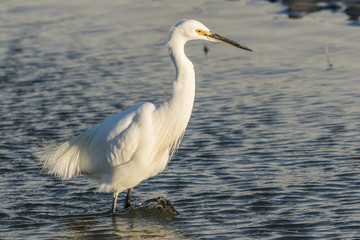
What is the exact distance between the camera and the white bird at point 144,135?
7.27m

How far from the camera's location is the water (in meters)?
7.61

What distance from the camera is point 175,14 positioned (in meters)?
17.7

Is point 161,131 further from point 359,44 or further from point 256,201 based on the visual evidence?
point 359,44

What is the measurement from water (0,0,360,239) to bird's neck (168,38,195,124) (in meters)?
1.17

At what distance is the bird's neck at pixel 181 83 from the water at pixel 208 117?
1.17 meters

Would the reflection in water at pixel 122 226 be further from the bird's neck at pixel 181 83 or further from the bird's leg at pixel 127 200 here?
the bird's neck at pixel 181 83

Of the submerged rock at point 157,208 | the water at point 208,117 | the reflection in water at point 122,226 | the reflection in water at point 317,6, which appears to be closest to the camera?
the reflection in water at point 122,226

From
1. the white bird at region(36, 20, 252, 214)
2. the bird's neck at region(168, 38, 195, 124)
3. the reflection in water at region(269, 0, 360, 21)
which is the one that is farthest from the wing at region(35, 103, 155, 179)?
the reflection in water at region(269, 0, 360, 21)

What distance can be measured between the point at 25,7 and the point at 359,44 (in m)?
9.50

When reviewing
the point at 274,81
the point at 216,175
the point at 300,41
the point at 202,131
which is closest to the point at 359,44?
the point at 300,41

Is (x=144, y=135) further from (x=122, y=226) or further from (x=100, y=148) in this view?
(x=122, y=226)

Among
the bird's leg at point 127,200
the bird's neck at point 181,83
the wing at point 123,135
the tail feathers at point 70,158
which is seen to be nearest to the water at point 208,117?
the bird's leg at point 127,200

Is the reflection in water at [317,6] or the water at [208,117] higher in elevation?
the reflection in water at [317,6]

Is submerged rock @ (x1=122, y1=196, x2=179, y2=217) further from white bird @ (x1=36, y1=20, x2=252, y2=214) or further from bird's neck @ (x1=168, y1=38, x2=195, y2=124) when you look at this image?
bird's neck @ (x1=168, y1=38, x2=195, y2=124)
